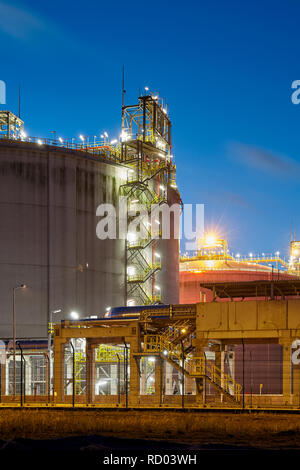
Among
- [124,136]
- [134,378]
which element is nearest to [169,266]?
[124,136]

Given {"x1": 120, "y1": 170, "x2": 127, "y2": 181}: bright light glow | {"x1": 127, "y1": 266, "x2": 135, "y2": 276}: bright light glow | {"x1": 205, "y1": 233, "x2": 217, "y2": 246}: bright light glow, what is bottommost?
{"x1": 127, "y1": 266, "x2": 135, "y2": 276}: bright light glow

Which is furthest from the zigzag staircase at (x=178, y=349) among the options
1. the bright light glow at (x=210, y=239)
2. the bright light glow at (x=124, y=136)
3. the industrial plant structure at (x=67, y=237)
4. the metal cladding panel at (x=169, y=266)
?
the bright light glow at (x=210, y=239)

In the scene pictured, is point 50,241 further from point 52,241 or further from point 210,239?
point 210,239

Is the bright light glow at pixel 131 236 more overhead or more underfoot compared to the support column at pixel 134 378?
more overhead

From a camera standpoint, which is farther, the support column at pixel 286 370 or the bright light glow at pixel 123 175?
the bright light glow at pixel 123 175

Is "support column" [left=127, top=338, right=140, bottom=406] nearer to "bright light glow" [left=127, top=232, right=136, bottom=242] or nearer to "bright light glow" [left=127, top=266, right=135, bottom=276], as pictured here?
"bright light glow" [left=127, top=266, right=135, bottom=276]

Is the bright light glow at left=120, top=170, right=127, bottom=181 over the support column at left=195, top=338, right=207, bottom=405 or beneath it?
over

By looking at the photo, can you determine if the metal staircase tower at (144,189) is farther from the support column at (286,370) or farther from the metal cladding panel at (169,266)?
the support column at (286,370)

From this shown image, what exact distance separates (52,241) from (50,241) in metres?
0.18

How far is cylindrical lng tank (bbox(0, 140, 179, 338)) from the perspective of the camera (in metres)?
58.4

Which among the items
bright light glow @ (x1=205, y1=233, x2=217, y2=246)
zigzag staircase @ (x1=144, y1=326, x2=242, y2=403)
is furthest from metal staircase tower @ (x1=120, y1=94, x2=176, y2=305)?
bright light glow @ (x1=205, y1=233, x2=217, y2=246)

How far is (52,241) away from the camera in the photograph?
59938 mm

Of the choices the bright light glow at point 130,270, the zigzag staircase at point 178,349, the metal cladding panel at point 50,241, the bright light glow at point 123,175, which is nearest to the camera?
the zigzag staircase at point 178,349

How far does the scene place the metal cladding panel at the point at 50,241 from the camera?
58438 millimetres
